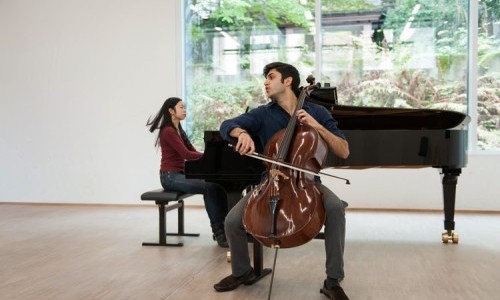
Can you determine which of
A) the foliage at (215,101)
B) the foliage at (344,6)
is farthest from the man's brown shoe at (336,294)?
the foliage at (344,6)

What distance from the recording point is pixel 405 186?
6.02 metres

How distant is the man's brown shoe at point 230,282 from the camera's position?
2.76 metres

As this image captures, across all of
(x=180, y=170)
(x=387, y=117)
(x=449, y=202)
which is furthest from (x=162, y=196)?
(x=449, y=202)

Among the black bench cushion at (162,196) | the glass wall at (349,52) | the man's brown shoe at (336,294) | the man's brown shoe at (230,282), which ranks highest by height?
the glass wall at (349,52)

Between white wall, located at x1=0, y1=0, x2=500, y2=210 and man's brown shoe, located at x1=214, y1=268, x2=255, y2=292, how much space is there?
3.92 meters

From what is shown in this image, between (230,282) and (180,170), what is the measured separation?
1.57 metres

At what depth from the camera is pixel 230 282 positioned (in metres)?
2.79

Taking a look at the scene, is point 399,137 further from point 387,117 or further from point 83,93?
point 83,93

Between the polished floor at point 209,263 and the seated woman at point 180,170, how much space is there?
25 cm

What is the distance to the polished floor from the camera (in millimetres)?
2785

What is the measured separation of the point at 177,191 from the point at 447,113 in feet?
6.65

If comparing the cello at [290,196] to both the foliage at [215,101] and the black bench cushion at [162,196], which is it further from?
the foliage at [215,101]

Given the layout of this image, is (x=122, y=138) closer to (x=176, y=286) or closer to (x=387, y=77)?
(x=387, y=77)

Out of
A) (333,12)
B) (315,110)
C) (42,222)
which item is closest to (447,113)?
(315,110)
